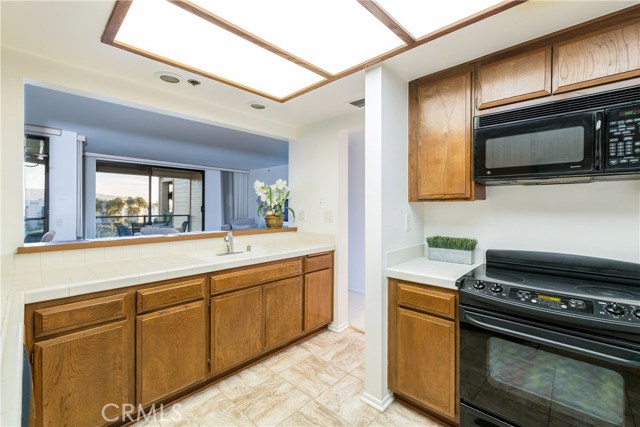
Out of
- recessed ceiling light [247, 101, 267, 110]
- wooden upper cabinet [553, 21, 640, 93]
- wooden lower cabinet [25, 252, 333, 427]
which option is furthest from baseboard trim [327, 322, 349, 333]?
wooden upper cabinet [553, 21, 640, 93]

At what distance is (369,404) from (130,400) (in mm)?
1452

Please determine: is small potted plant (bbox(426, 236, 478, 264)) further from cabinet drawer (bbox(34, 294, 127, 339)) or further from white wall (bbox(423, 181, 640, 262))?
cabinet drawer (bbox(34, 294, 127, 339))

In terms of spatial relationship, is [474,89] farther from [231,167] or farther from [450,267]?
[231,167]

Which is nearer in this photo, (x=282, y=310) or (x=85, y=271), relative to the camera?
(x=85, y=271)

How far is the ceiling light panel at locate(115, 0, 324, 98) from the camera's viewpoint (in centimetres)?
139

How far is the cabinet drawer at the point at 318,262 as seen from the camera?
8.68ft

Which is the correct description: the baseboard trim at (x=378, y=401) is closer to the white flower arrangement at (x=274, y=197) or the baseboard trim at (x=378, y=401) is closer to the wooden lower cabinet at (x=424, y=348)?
the wooden lower cabinet at (x=424, y=348)

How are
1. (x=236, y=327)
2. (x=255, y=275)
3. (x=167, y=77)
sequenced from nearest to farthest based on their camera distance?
(x=167, y=77) → (x=236, y=327) → (x=255, y=275)

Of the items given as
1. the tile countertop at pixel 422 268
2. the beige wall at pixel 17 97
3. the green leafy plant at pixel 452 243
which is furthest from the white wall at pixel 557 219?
the beige wall at pixel 17 97

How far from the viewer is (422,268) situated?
1857mm

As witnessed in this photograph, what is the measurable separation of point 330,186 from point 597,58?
205 cm

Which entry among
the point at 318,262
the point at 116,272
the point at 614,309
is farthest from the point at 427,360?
the point at 116,272

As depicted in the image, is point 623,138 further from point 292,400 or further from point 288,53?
point 292,400

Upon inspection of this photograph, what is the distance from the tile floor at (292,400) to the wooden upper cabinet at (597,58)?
2070 mm
